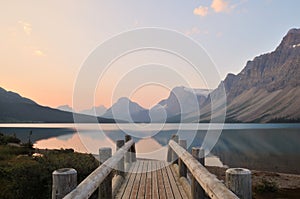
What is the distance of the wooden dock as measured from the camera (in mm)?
2936

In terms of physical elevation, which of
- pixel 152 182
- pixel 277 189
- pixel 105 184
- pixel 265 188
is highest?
pixel 105 184

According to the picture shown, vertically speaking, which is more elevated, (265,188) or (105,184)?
(105,184)

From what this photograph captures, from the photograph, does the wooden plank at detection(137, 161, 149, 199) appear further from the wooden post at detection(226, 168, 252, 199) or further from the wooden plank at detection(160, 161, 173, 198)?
the wooden post at detection(226, 168, 252, 199)

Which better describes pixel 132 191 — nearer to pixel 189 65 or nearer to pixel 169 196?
pixel 169 196

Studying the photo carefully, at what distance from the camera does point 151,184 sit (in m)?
7.69


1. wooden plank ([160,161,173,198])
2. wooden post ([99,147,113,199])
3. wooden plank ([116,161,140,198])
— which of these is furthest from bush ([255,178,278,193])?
wooden post ([99,147,113,199])

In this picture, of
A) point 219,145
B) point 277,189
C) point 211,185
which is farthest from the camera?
point 219,145

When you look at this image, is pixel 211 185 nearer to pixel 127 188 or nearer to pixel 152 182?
pixel 127 188

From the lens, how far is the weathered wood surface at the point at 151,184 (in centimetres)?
658

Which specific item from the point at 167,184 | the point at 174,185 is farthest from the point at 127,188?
the point at 174,185

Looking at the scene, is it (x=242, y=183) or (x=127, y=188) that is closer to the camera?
(x=242, y=183)

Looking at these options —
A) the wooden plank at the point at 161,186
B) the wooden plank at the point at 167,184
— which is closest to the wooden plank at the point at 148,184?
the wooden plank at the point at 161,186

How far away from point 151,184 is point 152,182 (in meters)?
0.26

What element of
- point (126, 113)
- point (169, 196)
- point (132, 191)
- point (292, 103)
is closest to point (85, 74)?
point (126, 113)
